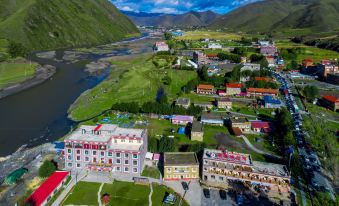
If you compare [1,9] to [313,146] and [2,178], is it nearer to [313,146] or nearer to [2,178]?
[2,178]

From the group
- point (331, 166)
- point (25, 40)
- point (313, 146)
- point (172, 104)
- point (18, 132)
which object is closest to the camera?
point (331, 166)

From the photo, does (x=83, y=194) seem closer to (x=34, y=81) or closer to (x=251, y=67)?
(x=34, y=81)

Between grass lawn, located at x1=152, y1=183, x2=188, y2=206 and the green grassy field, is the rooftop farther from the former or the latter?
the green grassy field

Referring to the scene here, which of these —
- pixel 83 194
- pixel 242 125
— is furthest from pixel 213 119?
pixel 83 194

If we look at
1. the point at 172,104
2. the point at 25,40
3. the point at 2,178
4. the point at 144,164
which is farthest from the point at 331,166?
the point at 25,40

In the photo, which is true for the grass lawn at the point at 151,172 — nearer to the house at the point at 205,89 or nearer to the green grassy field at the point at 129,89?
the green grassy field at the point at 129,89

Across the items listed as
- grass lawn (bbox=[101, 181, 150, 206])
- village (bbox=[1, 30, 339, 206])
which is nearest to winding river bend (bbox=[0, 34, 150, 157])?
village (bbox=[1, 30, 339, 206])

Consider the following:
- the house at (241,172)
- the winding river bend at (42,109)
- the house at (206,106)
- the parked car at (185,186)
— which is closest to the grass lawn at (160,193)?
the parked car at (185,186)
